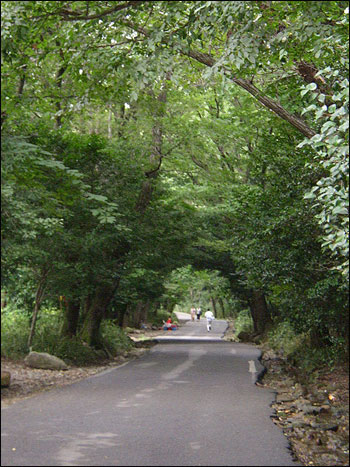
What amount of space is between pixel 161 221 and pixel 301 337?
260 inches

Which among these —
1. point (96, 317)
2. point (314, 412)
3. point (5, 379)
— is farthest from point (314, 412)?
point (96, 317)

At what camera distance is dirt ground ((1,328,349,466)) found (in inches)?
266

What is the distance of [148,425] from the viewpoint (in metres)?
7.58

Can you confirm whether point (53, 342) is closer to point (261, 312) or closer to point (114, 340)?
point (114, 340)

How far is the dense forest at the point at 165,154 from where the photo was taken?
6480mm

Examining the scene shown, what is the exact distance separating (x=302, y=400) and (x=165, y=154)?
980 centimetres

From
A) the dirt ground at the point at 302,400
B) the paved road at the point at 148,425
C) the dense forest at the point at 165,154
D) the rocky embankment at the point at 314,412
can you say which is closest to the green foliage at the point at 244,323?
the dense forest at the point at 165,154

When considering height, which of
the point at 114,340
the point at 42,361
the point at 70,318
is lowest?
the point at 114,340

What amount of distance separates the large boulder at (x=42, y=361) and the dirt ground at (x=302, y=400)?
149mm

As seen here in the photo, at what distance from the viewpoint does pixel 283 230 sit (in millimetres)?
11422

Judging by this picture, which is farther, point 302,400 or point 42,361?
point 42,361

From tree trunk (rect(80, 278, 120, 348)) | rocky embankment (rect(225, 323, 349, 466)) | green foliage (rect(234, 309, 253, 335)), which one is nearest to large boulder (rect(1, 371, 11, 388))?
rocky embankment (rect(225, 323, 349, 466))

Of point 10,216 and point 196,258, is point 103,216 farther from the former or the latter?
point 196,258

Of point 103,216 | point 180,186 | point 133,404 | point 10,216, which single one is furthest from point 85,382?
point 180,186
